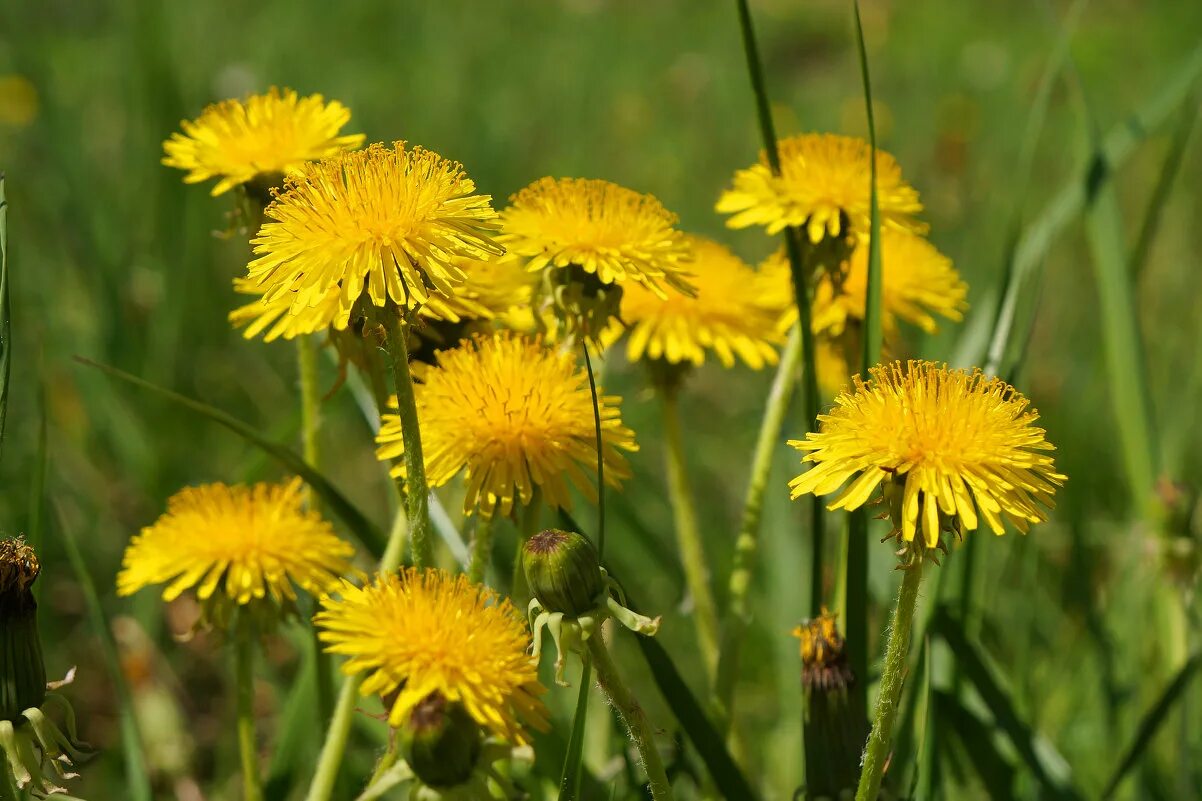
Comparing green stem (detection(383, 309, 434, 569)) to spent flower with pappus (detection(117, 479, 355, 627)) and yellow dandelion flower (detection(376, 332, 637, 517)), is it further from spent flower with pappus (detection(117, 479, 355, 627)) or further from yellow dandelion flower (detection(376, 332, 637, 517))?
spent flower with pappus (detection(117, 479, 355, 627))

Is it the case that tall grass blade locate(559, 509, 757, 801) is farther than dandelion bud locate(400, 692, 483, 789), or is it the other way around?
tall grass blade locate(559, 509, 757, 801)

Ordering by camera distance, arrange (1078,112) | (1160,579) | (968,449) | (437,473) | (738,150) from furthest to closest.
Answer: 1. (738,150)
2. (1078,112)
3. (1160,579)
4. (437,473)
5. (968,449)

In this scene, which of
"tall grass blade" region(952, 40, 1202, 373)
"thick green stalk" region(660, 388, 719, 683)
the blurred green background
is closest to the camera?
"thick green stalk" region(660, 388, 719, 683)

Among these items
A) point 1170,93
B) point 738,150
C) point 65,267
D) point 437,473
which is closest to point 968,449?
point 437,473

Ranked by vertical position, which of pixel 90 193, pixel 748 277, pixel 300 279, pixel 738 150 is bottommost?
pixel 300 279

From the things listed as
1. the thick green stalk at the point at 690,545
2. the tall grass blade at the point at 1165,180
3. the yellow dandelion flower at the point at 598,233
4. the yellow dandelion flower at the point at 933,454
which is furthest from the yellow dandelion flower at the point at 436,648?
the tall grass blade at the point at 1165,180

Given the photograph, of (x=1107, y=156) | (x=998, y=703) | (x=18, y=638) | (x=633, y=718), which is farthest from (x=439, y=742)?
(x=1107, y=156)

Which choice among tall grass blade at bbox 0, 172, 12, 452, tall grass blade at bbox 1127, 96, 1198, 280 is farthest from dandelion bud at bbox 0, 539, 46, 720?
tall grass blade at bbox 1127, 96, 1198, 280

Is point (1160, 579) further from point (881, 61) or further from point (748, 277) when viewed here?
point (881, 61)
